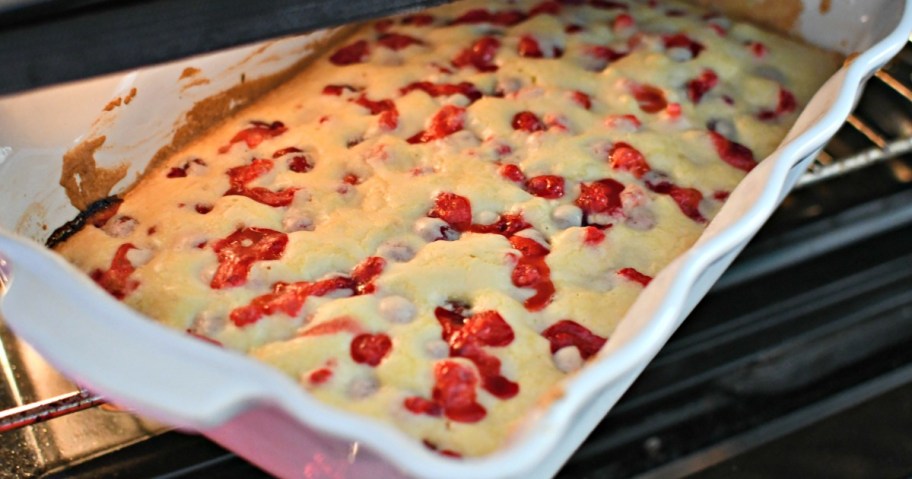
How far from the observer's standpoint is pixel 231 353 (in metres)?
0.86

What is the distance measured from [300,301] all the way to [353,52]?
2.22ft

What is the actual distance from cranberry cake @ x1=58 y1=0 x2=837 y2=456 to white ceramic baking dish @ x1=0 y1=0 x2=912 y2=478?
87 mm

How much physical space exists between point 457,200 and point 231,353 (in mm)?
561

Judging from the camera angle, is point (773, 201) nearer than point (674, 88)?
Yes

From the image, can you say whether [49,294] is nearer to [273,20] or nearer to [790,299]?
[273,20]

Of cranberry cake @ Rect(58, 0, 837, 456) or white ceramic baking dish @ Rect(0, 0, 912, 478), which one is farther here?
cranberry cake @ Rect(58, 0, 837, 456)

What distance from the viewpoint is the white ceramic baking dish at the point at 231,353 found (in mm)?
841

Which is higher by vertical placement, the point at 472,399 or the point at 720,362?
the point at 472,399

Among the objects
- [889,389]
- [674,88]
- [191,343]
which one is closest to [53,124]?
[191,343]

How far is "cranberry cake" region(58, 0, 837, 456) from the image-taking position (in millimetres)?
1122

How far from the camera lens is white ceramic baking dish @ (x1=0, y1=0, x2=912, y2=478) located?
2.76ft

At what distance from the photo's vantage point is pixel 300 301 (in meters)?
1.18

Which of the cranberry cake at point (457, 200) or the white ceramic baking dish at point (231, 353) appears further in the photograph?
the cranberry cake at point (457, 200)

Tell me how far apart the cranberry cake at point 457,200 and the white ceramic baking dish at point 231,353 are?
9cm
